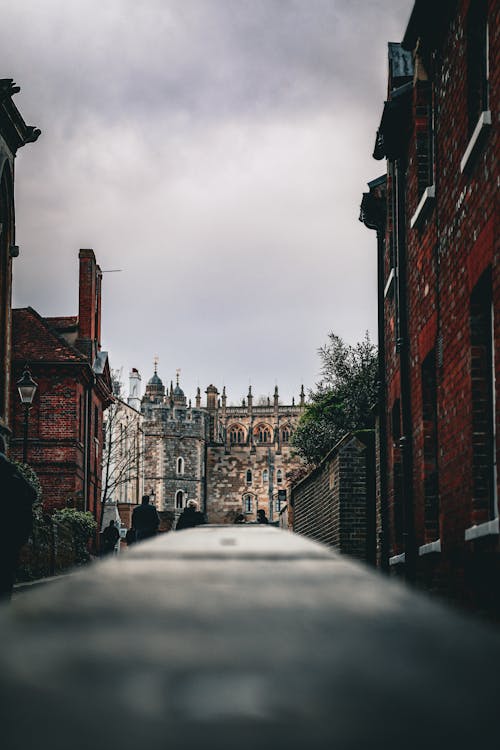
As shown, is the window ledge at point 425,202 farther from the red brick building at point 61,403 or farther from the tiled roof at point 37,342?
the tiled roof at point 37,342

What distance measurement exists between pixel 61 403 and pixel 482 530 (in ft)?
90.0

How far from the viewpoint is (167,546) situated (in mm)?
2355

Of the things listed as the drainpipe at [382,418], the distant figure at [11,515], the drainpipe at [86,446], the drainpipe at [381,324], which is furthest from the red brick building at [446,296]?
the drainpipe at [86,446]

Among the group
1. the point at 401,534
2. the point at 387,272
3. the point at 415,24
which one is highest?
the point at 415,24

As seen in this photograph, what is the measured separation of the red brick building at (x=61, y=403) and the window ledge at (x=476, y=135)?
25.9 meters

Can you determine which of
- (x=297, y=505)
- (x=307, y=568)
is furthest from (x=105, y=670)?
(x=297, y=505)

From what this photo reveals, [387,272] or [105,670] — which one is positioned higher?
[387,272]

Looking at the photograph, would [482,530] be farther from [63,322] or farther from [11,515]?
[63,322]

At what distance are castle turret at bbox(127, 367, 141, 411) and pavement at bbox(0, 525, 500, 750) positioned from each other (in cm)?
7762

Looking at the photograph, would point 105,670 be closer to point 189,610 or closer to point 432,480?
point 189,610

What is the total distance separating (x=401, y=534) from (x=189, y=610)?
11.6 m

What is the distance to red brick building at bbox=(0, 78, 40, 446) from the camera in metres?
23.5

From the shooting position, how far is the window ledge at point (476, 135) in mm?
7055

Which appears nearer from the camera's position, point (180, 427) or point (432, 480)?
point (432, 480)
